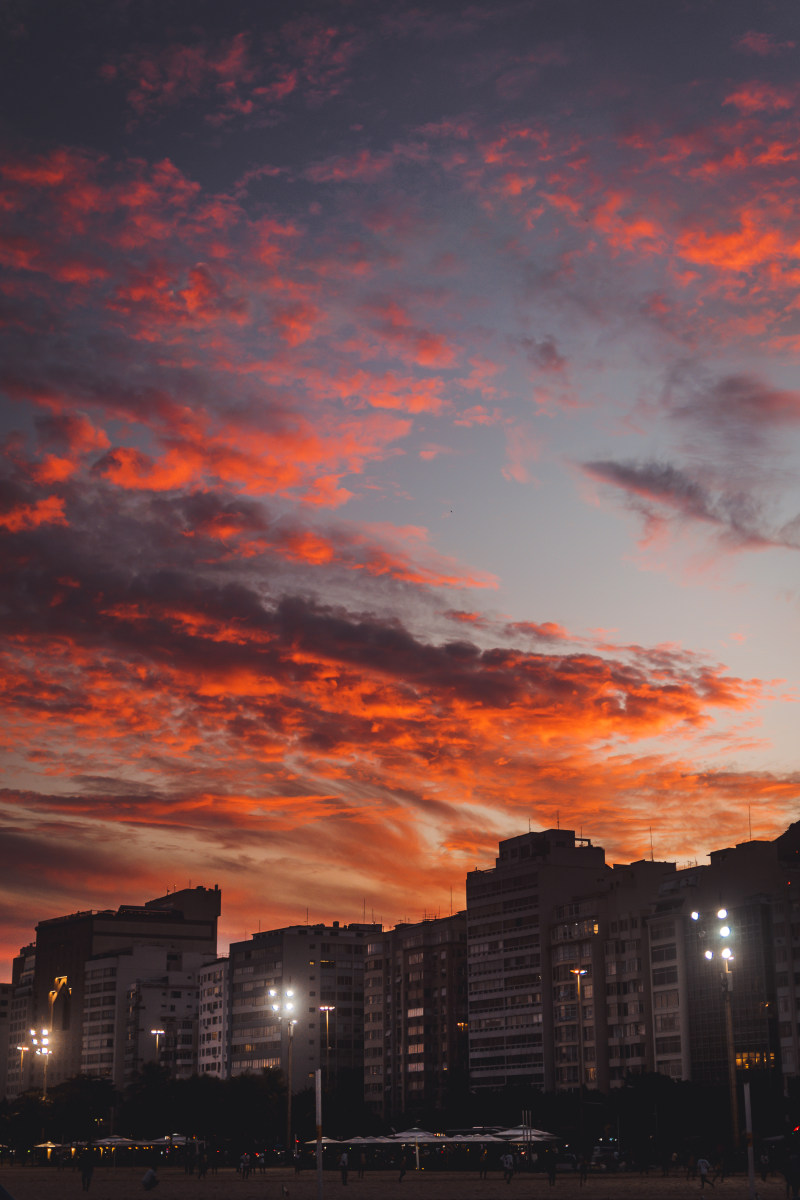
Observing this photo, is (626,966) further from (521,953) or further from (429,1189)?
(429,1189)

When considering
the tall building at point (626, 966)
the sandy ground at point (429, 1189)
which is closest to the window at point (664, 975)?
the tall building at point (626, 966)

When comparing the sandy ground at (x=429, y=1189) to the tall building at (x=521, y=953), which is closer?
the sandy ground at (x=429, y=1189)

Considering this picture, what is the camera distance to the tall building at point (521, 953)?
179625mm

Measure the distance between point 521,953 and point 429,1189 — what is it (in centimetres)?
10682

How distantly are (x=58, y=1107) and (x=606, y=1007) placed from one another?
250ft

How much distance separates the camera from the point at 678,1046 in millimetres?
154000

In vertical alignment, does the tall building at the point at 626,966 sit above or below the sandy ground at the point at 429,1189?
above

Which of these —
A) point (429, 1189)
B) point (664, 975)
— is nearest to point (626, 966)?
point (664, 975)

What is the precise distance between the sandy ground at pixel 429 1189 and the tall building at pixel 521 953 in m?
78.3

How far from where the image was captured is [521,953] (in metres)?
186

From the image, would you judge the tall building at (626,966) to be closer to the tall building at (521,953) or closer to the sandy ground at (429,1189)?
the tall building at (521,953)

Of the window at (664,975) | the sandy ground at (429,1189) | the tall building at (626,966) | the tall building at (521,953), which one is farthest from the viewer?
the tall building at (521,953)

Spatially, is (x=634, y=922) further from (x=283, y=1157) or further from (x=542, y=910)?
(x=283, y=1157)

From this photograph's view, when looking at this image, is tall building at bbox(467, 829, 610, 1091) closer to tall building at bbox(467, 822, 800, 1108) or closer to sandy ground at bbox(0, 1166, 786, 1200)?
tall building at bbox(467, 822, 800, 1108)
